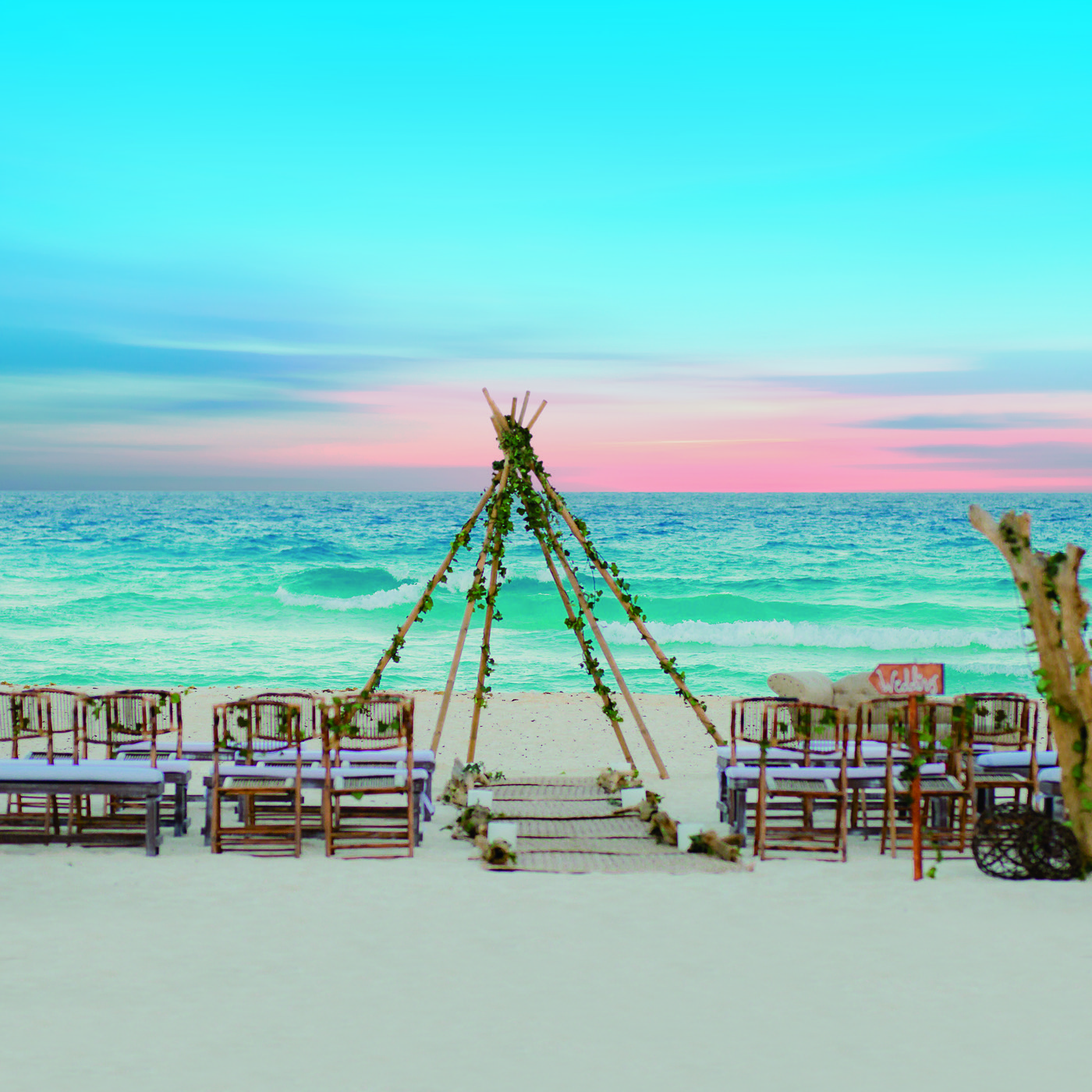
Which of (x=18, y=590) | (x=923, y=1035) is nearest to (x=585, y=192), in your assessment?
(x=923, y=1035)

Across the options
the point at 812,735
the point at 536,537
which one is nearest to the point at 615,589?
the point at 536,537

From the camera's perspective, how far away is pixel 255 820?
7.91 metres

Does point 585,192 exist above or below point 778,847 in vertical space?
above

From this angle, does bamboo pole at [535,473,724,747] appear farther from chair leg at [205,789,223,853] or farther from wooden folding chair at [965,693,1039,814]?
chair leg at [205,789,223,853]

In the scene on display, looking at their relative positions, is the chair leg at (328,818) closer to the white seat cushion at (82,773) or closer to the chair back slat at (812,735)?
the white seat cushion at (82,773)

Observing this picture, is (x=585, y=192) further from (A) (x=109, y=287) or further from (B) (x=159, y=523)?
(B) (x=159, y=523)

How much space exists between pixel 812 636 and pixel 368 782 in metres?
20.6

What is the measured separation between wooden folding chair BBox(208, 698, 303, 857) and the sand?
32cm

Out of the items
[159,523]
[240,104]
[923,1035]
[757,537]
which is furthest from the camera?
[159,523]

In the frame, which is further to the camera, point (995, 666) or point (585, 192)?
point (995, 666)

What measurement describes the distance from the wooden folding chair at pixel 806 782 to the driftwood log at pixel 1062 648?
1299 mm

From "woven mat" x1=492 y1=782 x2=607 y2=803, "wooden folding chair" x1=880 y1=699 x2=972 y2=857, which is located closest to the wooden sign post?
"wooden folding chair" x1=880 y1=699 x2=972 y2=857

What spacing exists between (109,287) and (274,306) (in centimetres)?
273

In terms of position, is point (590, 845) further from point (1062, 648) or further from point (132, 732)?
point (132, 732)
